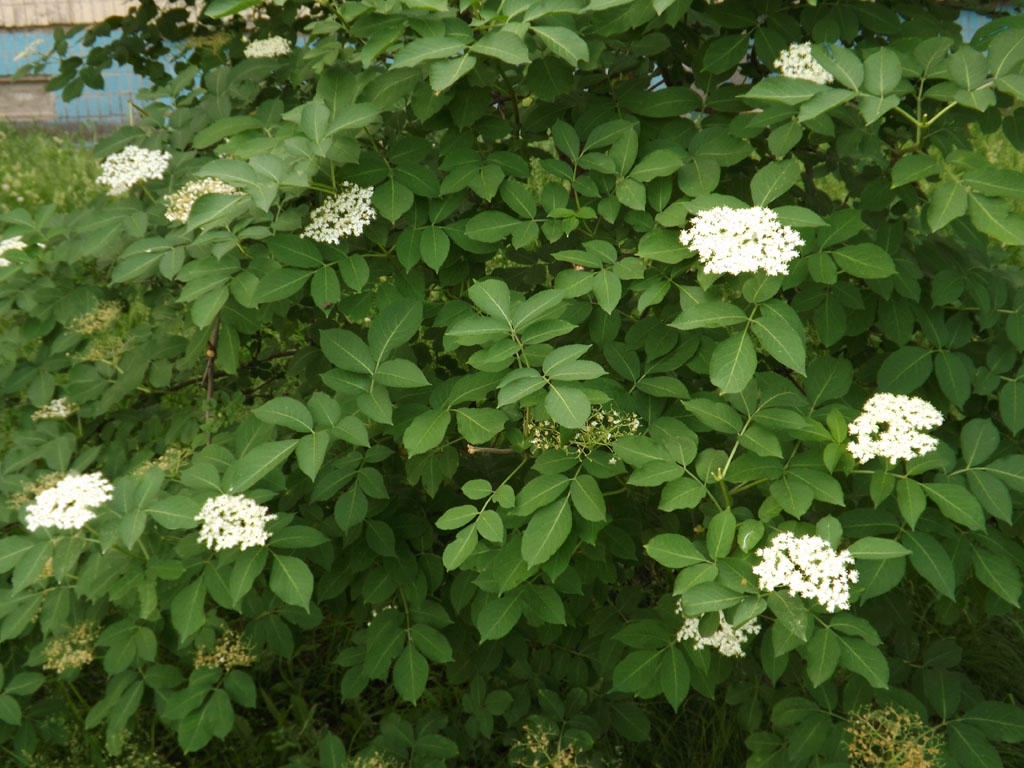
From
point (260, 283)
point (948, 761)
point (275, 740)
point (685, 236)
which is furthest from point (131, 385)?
point (948, 761)

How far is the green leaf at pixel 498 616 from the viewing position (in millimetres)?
1706

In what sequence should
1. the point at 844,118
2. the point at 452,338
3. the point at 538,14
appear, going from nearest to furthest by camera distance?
the point at 538,14 → the point at 452,338 → the point at 844,118

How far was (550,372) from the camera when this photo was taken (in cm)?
136

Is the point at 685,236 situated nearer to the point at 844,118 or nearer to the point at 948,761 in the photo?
the point at 844,118

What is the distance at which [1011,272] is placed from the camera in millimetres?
2111

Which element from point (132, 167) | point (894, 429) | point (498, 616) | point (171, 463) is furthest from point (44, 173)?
point (894, 429)

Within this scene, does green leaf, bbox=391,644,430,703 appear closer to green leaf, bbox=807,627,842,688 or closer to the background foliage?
the background foliage

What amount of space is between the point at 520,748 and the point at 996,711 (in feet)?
3.48

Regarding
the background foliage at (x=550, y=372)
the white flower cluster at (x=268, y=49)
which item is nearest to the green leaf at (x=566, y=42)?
the background foliage at (x=550, y=372)

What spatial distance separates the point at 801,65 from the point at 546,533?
1.00 m

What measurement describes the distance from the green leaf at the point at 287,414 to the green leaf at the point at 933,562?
1016 millimetres

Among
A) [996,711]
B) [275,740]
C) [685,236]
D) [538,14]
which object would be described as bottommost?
[275,740]

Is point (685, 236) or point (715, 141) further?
point (715, 141)

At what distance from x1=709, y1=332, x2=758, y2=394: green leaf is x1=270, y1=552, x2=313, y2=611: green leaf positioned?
30.4 inches
